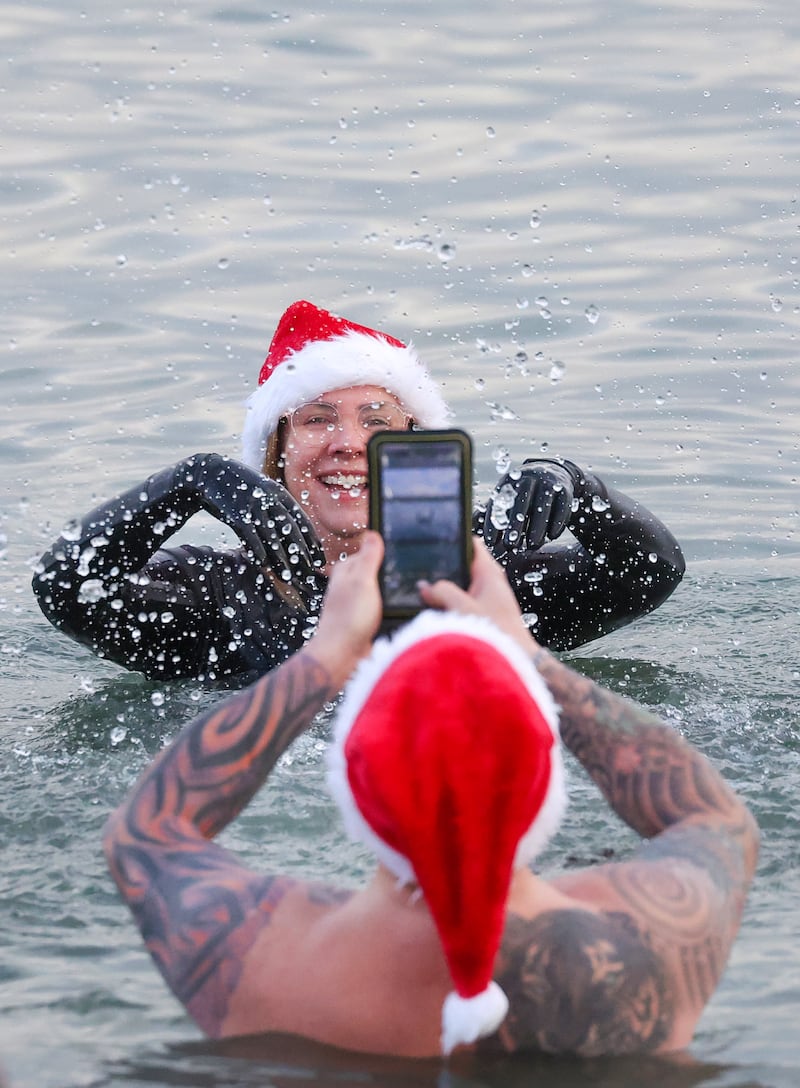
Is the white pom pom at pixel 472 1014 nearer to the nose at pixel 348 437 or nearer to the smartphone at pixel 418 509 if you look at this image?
the smartphone at pixel 418 509

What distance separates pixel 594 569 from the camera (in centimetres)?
548

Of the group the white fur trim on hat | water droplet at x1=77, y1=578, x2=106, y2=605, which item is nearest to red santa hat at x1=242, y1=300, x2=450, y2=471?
the white fur trim on hat

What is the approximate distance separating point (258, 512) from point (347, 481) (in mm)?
643

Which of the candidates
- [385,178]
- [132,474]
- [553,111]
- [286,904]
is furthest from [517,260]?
[286,904]

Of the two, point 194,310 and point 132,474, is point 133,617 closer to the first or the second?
point 132,474

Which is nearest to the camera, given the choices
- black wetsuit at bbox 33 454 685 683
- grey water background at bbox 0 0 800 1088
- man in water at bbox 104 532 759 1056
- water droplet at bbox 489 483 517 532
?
man in water at bbox 104 532 759 1056

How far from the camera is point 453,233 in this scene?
972 centimetres

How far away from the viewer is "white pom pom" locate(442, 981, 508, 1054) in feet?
8.05

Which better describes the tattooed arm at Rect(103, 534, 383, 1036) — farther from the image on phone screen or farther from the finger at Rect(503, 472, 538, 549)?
the finger at Rect(503, 472, 538, 549)

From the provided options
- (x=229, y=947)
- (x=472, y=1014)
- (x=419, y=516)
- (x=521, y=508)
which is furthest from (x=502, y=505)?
(x=472, y=1014)

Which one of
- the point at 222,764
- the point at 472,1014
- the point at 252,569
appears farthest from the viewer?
the point at 252,569

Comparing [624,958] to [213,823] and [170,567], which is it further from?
[170,567]

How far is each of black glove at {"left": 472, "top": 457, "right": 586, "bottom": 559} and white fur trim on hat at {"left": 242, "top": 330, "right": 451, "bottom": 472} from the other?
0.56 metres

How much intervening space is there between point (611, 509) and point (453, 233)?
4663 mm
